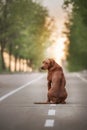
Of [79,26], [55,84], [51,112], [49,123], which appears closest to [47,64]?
[55,84]

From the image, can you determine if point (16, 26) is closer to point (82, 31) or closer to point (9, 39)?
point (9, 39)

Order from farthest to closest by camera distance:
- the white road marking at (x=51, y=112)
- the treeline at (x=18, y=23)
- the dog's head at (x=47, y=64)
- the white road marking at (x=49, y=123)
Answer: the treeline at (x=18, y=23), the dog's head at (x=47, y=64), the white road marking at (x=51, y=112), the white road marking at (x=49, y=123)

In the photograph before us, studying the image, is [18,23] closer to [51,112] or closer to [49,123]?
[51,112]

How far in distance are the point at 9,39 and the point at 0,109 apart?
8276 cm

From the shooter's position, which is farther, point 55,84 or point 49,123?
point 55,84

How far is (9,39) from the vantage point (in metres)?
102

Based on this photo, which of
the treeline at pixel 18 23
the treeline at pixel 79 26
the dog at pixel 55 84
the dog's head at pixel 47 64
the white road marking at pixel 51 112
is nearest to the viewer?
the white road marking at pixel 51 112

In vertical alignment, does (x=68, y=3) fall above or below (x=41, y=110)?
above

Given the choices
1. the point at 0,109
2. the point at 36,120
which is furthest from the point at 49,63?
the point at 36,120

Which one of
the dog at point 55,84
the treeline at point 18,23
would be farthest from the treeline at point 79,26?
the dog at point 55,84

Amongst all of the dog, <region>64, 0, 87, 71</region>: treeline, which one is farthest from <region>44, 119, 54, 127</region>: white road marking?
<region>64, 0, 87, 71</region>: treeline

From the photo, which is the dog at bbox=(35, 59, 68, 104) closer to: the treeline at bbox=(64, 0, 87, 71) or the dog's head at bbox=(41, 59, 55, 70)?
the dog's head at bbox=(41, 59, 55, 70)

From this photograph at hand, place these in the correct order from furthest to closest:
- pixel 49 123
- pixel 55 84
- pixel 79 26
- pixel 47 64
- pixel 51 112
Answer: pixel 79 26, pixel 55 84, pixel 47 64, pixel 51 112, pixel 49 123

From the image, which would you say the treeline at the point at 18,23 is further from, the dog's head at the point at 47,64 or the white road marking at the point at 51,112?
the white road marking at the point at 51,112
